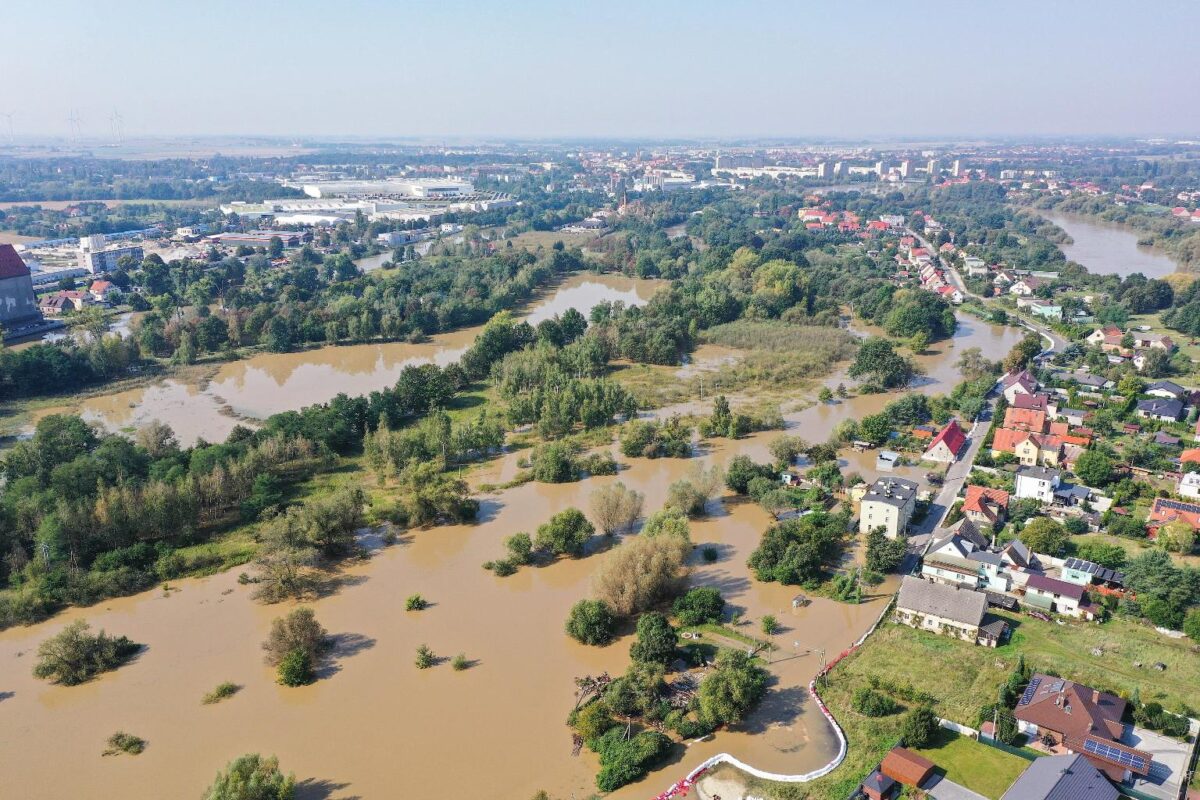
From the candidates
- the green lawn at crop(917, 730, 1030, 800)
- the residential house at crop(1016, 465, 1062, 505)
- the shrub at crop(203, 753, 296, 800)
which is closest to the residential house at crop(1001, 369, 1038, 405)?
the residential house at crop(1016, 465, 1062, 505)

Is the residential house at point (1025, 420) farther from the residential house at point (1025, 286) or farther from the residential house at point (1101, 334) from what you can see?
the residential house at point (1025, 286)

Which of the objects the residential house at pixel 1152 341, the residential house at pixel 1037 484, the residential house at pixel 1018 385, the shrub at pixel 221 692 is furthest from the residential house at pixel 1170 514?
the shrub at pixel 221 692

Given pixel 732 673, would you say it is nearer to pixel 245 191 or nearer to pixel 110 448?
pixel 110 448

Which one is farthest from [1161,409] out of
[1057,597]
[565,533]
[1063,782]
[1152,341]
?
[565,533]

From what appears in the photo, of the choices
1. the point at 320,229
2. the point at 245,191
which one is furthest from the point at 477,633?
the point at 245,191

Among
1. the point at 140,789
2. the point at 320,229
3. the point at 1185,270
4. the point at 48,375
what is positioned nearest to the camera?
the point at 140,789

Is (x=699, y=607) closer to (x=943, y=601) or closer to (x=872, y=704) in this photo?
(x=872, y=704)
